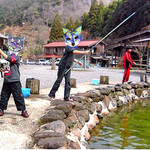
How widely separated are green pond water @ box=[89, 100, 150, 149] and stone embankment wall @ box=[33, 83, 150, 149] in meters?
0.23

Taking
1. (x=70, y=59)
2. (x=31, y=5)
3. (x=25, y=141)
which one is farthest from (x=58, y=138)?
(x=31, y=5)

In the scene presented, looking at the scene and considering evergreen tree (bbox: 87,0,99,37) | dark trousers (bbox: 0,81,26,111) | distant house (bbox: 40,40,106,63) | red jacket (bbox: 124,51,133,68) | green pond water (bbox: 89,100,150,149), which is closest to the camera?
dark trousers (bbox: 0,81,26,111)

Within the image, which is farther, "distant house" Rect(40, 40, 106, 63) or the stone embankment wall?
"distant house" Rect(40, 40, 106, 63)

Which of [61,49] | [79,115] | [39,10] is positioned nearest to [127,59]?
[79,115]

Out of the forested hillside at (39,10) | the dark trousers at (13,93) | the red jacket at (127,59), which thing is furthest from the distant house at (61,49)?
the dark trousers at (13,93)

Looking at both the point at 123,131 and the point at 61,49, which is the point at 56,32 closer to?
the point at 61,49

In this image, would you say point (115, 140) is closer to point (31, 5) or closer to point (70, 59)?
point (70, 59)

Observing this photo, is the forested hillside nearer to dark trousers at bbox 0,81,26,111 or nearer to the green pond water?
the green pond water

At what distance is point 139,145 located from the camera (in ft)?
15.3

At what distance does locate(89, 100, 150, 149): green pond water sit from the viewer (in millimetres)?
4714

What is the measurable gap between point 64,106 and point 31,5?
95.3 meters

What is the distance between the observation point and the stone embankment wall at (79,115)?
3.44 m

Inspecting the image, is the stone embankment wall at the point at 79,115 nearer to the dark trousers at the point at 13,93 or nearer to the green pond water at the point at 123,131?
the green pond water at the point at 123,131

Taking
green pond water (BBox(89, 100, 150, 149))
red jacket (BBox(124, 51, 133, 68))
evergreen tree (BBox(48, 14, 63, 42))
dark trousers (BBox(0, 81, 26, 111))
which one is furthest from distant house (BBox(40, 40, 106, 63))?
dark trousers (BBox(0, 81, 26, 111))
